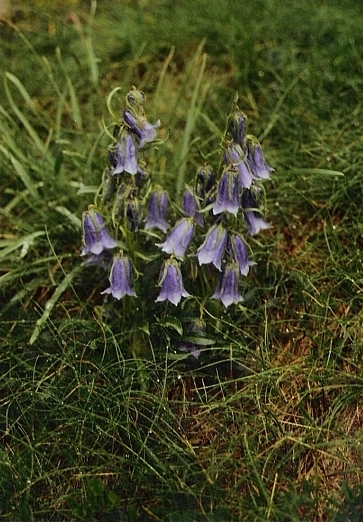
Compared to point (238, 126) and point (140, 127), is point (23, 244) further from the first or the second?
point (238, 126)

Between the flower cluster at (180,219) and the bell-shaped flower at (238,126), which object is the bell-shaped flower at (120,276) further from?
the bell-shaped flower at (238,126)

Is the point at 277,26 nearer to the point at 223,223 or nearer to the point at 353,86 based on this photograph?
the point at 353,86

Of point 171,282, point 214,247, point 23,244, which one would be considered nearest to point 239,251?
point 214,247

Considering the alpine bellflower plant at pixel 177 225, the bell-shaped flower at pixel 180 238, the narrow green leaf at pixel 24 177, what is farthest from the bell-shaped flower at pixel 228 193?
the narrow green leaf at pixel 24 177

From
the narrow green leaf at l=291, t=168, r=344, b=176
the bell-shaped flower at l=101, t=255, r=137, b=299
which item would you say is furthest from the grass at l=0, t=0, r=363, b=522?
the bell-shaped flower at l=101, t=255, r=137, b=299

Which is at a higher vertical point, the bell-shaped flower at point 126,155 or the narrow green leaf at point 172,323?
the bell-shaped flower at point 126,155

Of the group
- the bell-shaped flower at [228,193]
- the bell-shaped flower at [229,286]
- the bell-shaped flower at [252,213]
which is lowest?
the bell-shaped flower at [229,286]

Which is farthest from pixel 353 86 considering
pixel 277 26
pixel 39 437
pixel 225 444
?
pixel 39 437
